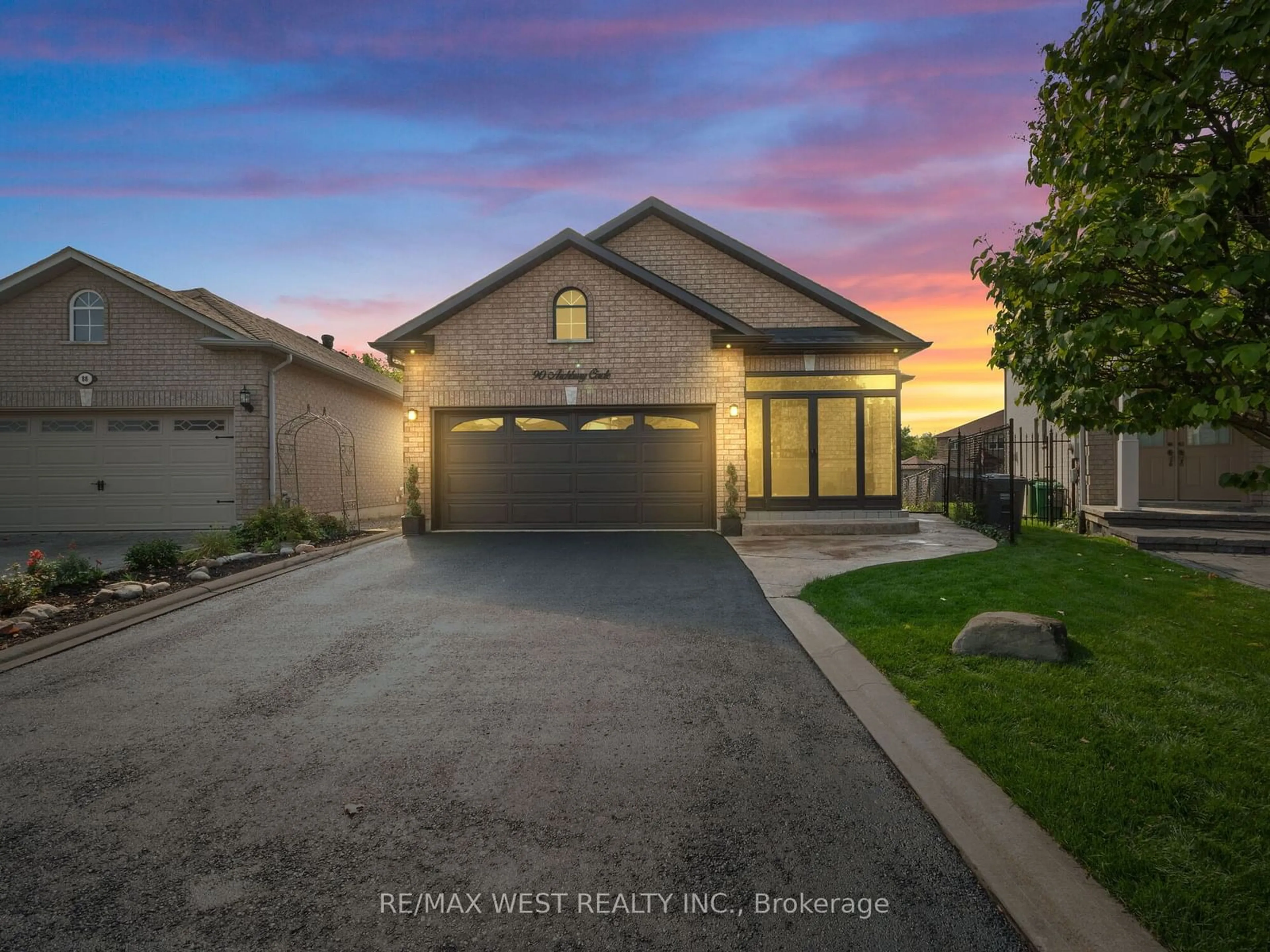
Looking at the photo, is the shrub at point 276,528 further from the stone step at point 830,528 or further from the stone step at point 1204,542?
the stone step at point 1204,542

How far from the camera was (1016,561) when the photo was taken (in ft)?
28.3

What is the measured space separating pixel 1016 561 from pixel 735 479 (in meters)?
5.22

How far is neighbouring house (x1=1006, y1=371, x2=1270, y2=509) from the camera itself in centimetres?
1375

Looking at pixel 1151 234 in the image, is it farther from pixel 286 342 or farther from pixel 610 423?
pixel 286 342

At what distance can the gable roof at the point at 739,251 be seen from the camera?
46.4 feet

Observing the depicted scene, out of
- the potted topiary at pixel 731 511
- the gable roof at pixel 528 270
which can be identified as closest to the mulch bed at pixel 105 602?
the gable roof at pixel 528 270

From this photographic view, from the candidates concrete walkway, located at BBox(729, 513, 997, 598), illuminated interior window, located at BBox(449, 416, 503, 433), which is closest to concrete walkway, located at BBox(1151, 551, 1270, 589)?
concrete walkway, located at BBox(729, 513, 997, 598)

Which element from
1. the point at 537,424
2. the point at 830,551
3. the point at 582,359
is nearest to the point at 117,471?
the point at 537,424

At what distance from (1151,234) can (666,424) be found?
10.2 meters

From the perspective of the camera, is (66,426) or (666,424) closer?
(666,424)

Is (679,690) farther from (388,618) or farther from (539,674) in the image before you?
(388,618)

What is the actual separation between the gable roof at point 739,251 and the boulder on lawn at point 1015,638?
10264 millimetres

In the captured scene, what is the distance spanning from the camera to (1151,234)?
309 centimetres

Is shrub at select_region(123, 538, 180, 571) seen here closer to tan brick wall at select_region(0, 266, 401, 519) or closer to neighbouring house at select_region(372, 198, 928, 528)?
neighbouring house at select_region(372, 198, 928, 528)
